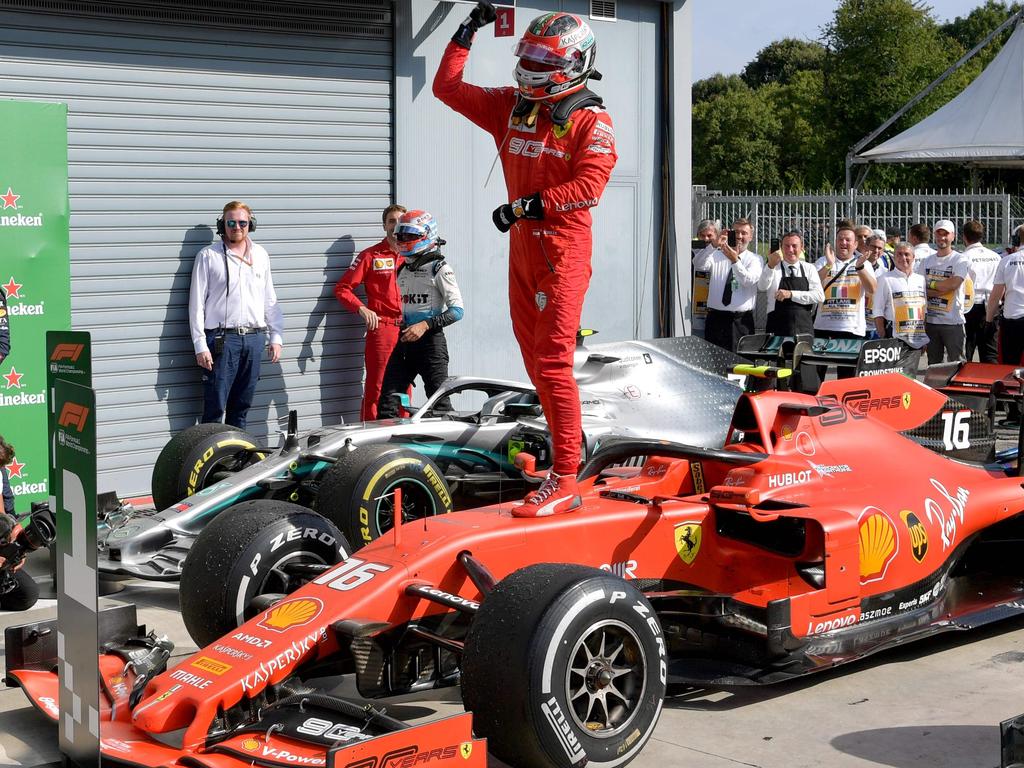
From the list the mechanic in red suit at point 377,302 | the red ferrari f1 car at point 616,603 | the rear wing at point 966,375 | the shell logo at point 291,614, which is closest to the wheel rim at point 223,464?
the mechanic in red suit at point 377,302

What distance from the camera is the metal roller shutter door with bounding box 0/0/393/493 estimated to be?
9.45 meters

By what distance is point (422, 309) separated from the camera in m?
9.88

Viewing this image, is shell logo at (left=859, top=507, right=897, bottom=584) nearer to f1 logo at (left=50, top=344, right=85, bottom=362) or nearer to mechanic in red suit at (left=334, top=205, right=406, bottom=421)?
f1 logo at (left=50, top=344, right=85, bottom=362)

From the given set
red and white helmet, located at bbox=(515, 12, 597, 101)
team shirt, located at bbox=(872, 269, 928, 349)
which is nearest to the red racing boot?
red and white helmet, located at bbox=(515, 12, 597, 101)

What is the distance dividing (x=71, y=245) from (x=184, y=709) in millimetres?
5815

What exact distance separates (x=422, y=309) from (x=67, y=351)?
18.9ft

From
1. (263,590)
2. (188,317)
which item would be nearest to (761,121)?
(188,317)

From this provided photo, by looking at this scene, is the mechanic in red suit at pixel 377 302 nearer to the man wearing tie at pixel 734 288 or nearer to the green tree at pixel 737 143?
the man wearing tie at pixel 734 288

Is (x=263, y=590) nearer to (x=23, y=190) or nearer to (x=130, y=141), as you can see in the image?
(x=23, y=190)

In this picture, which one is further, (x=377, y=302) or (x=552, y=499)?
(x=377, y=302)

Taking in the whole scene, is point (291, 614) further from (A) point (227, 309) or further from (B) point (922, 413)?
(A) point (227, 309)

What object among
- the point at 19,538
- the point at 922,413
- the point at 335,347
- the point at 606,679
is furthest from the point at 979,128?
the point at 606,679

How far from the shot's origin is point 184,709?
170 inches

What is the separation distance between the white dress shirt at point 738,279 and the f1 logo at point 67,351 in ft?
27.8
